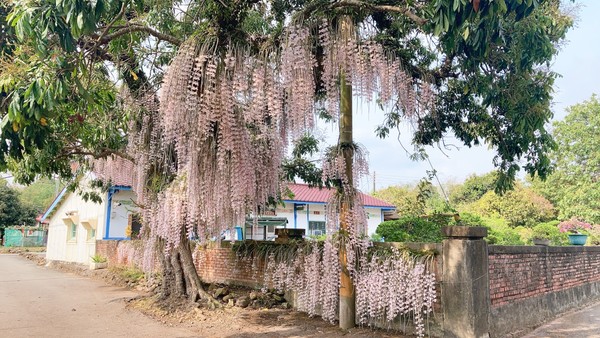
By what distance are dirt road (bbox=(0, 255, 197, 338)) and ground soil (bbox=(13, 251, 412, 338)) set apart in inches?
10.4

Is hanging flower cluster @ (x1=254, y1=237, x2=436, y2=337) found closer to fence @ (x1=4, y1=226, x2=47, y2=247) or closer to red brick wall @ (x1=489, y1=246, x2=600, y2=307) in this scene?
red brick wall @ (x1=489, y1=246, x2=600, y2=307)

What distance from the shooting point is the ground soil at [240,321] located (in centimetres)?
628

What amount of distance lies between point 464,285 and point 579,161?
74.6 feet

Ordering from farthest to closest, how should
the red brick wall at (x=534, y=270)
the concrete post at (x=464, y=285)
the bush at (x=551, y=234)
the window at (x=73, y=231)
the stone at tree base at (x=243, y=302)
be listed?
the window at (x=73, y=231), the bush at (x=551, y=234), the stone at tree base at (x=243, y=302), the red brick wall at (x=534, y=270), the concrete post at (x=464, y=285)

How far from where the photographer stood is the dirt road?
21.7 feet

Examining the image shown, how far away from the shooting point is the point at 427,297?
5.64 m

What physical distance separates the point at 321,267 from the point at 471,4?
14.9 ft

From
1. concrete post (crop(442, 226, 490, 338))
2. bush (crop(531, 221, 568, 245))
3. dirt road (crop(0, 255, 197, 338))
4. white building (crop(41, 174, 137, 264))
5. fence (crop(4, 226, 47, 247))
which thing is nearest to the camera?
concrete post (crop(442, 226, 490, 338))

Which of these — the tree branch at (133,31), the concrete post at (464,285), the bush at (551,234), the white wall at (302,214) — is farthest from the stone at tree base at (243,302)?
the bush at (551,234)

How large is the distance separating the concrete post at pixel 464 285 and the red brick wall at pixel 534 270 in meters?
0.54

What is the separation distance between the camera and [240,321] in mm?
7008

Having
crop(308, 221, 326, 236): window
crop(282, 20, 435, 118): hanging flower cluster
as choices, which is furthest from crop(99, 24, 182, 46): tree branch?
crop(308, 221, 326, 236): window

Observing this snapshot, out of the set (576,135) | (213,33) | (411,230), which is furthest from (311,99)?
(576,135)

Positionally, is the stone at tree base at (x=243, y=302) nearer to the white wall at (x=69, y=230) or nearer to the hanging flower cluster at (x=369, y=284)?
the hanging flower cluster at (x=369, y=284)
